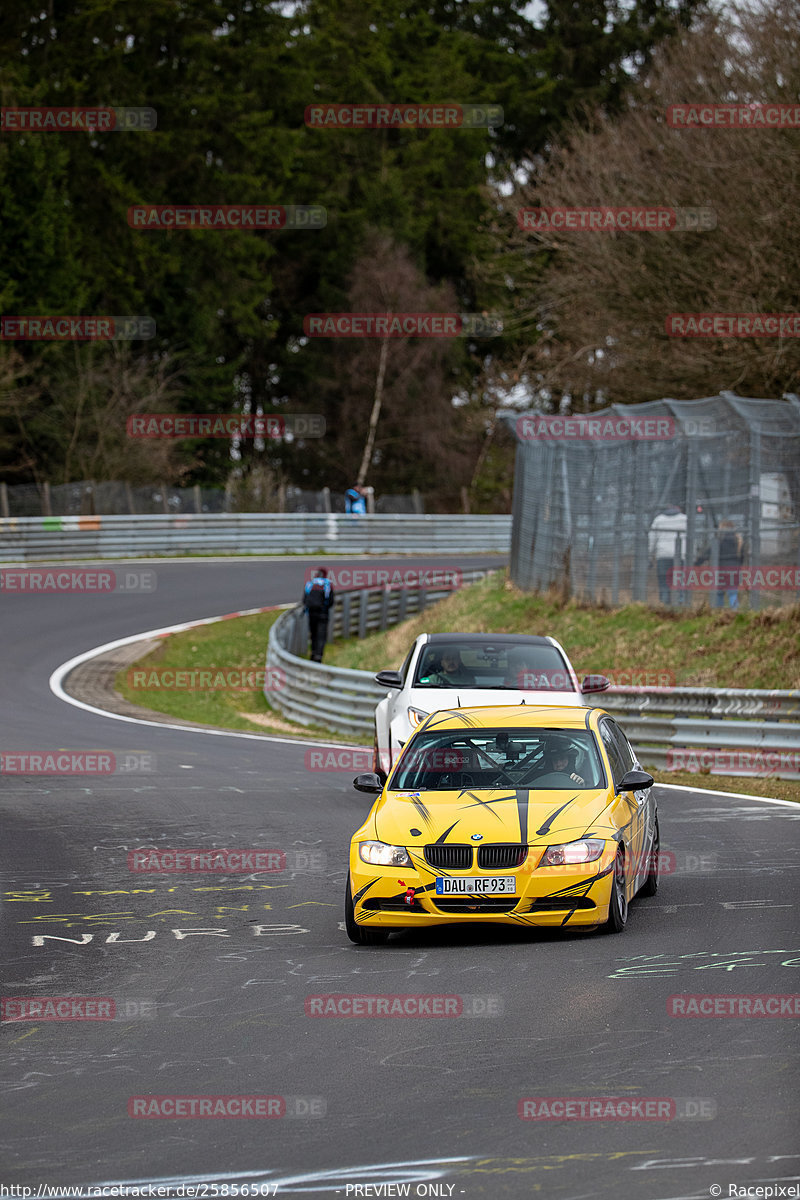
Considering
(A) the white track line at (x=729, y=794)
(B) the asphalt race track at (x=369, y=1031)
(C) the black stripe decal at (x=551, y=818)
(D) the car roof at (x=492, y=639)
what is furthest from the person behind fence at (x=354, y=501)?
(C) the black stripe decal at (x=551, y=818)

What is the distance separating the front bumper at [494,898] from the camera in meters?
8.93

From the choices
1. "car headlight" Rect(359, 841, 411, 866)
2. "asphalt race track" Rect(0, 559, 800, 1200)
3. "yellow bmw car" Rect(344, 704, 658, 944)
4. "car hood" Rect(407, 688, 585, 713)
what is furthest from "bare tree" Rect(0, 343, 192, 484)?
"car headlight" Rect(359, 841, 411, 866)

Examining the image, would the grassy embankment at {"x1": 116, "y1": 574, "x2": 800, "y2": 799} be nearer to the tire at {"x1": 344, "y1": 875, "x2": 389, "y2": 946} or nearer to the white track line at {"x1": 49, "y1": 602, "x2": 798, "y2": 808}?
the white track line at {"x1": 49, "y1": 602, "x2": 798, "y2": 808}

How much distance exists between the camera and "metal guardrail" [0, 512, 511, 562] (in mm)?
42406

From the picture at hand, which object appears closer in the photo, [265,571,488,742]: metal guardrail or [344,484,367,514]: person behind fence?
[265,571,488,742]: metal guardrail

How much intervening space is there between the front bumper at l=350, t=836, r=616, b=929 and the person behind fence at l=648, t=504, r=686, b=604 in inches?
584

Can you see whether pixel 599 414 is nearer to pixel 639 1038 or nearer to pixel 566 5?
pixel 639 1038

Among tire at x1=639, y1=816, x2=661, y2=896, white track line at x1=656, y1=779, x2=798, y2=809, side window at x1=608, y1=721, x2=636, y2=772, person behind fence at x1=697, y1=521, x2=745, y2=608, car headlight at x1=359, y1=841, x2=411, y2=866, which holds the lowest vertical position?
white track line at x1=656, y1=779, x2=798, y2=809

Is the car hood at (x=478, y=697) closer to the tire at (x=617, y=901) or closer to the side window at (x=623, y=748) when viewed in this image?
the side window at (x=623, y=748)

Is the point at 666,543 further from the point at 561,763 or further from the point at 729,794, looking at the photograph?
the point at 561,763

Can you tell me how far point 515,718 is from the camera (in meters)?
10.5

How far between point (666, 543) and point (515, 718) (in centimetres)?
1390

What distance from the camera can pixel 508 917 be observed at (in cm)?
895

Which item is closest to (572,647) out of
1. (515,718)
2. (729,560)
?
(729,560)
